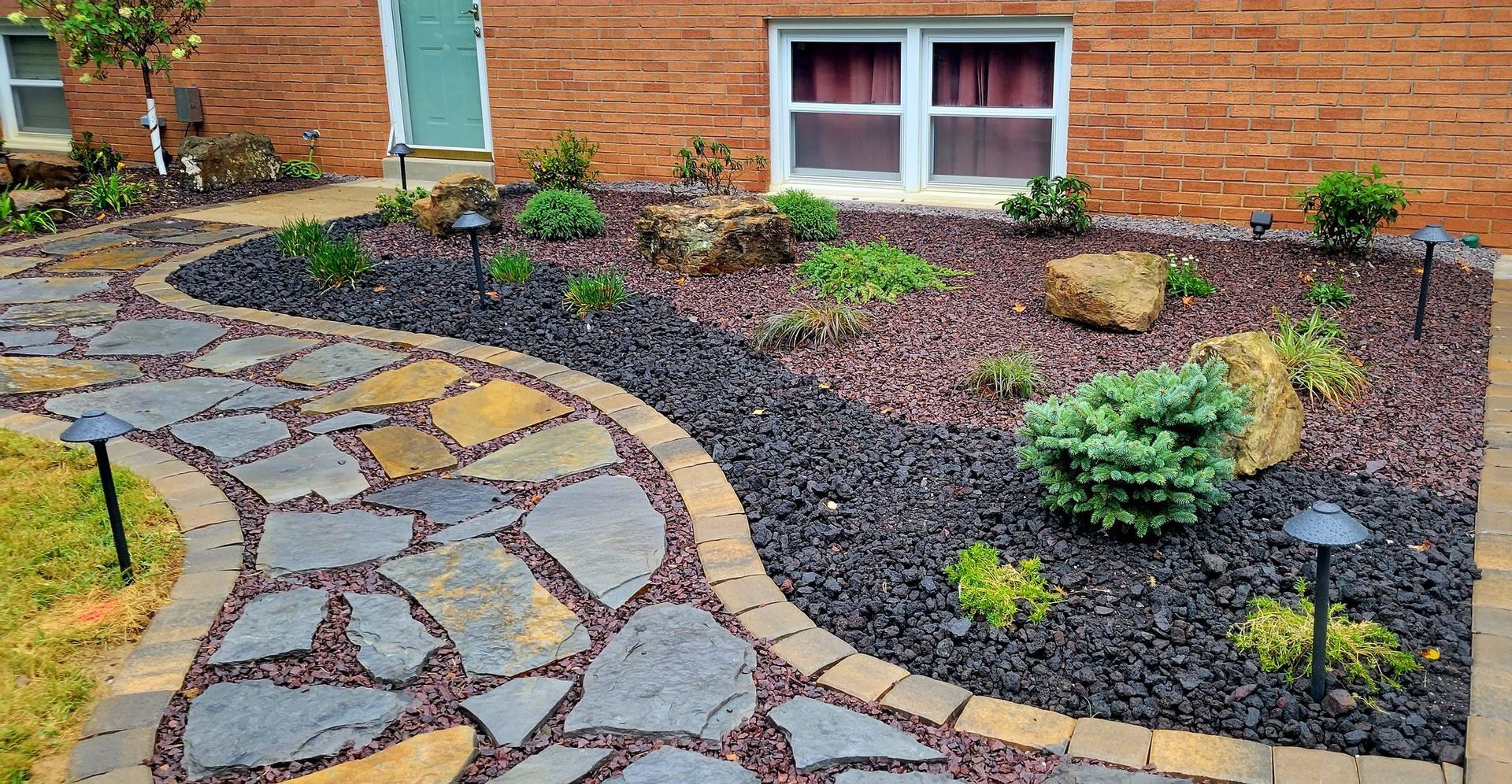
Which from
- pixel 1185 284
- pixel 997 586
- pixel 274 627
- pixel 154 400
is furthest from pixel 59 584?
pixel 1185 284

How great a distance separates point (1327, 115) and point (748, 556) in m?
5.70

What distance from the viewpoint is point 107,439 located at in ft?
10.6

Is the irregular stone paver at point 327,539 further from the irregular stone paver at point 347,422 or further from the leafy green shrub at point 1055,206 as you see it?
the leafy green shrub at point 1055,206

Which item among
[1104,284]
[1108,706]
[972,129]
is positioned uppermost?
[972,129]

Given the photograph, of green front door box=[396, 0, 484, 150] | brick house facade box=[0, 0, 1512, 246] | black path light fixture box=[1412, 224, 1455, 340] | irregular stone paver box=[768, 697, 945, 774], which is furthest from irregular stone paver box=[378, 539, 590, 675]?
green front door box=[396, 0, 484, 150]

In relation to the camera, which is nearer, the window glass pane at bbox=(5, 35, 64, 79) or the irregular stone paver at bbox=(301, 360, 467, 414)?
the irregular stone paver at bbox=(301, 360, 467, 414)

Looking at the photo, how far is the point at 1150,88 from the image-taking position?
775 cm

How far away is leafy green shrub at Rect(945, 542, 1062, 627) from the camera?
133 inches

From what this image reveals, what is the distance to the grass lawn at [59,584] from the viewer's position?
2859 millimetres

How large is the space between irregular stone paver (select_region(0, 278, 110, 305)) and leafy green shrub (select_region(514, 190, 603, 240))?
8.53ft

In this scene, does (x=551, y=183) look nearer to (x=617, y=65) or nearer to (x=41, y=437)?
(x=617, y=65)

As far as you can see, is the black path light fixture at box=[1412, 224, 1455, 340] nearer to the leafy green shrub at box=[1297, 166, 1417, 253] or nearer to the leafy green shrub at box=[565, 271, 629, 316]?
the leafy green shrub at box=[1297, 166, 1417, 253]

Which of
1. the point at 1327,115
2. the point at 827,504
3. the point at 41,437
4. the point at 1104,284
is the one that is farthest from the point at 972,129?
the point at 41,437

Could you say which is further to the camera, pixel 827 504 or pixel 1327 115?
pixel 1327 115
